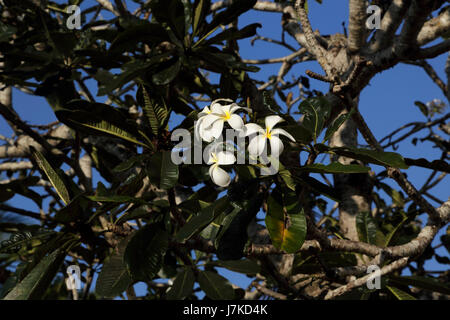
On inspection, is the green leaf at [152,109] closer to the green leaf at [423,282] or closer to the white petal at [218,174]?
the white petal at [218,174]

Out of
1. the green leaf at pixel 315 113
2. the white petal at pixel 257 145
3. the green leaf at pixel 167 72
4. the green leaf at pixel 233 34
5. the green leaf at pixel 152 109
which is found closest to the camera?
the white petal at pixel 257 145

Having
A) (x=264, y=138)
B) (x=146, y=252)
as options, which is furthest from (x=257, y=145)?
(x=146, y=252)

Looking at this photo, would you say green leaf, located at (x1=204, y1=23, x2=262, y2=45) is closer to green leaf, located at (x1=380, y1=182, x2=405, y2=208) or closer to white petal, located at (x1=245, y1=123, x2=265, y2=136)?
white petal, located at (x1=245, y1=123, x2=265, y2=136)

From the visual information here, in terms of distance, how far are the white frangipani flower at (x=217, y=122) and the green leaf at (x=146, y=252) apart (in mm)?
365

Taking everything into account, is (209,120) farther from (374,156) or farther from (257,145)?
(374,156)

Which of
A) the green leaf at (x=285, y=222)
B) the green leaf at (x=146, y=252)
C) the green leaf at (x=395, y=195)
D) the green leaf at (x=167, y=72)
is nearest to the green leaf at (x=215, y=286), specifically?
the green leaf at (x=146, y=252)

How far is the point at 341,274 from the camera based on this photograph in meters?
1.28

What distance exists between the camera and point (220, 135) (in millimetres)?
1037

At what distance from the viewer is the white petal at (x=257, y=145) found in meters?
0.98

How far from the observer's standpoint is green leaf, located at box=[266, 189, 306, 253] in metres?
1.06

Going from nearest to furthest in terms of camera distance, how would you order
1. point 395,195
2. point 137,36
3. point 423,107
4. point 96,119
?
1. point 96,119
2. point 137,36
3. point 395,195
4. point 423,107

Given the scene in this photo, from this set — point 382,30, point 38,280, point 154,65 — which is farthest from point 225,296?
point 382,30

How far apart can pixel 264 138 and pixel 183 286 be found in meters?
0.66

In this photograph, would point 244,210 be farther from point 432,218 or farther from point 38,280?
point 432,218
